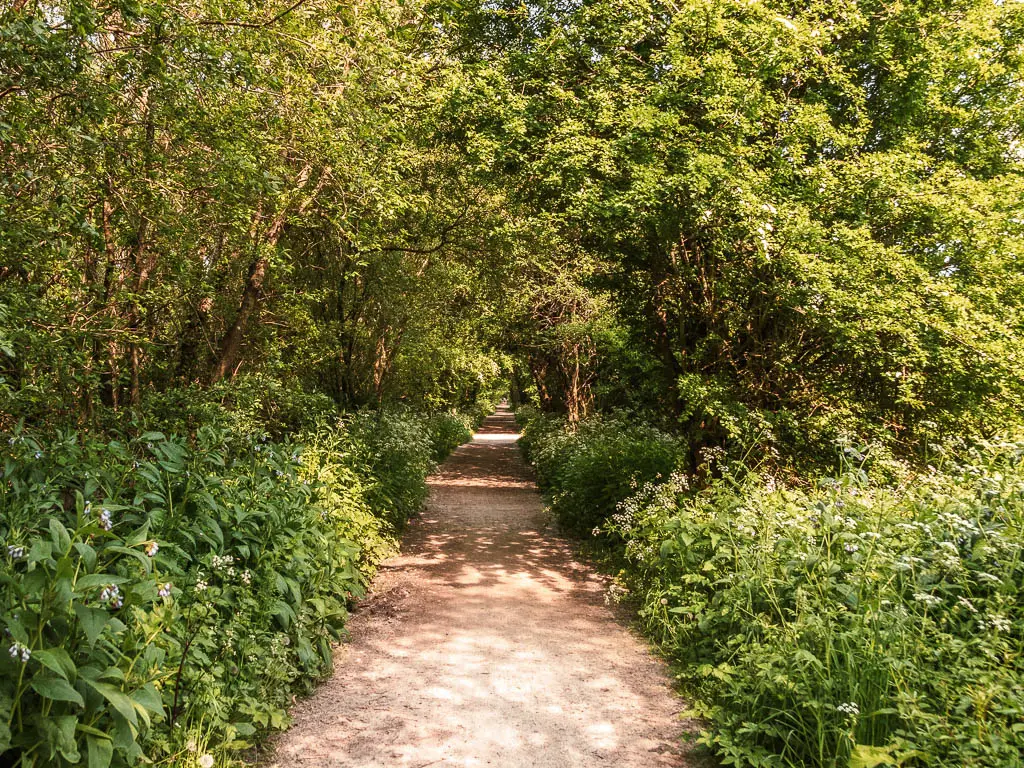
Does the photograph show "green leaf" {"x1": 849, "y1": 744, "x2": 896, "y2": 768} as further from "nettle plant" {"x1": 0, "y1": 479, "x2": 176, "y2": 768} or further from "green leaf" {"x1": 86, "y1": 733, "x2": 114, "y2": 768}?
"green leaf" {"x1": 86, "y1": 733, "x2": 114, "y2": 768}

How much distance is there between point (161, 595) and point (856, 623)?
11.6 feet

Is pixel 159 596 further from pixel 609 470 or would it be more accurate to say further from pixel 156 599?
pixel 609 470

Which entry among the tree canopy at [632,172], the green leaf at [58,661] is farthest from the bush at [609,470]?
the green leaf at [58,661]

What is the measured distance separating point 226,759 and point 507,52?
901 cm

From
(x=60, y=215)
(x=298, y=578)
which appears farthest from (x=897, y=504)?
(x=60, y=215)

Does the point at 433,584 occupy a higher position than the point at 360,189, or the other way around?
the point at 360,189

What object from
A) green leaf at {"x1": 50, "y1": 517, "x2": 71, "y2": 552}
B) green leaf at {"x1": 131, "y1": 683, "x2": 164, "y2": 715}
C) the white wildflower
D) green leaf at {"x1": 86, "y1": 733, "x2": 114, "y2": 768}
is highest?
green leaf at {"x1": 50, "y1": 517, "x2": 71, "y2": 552}

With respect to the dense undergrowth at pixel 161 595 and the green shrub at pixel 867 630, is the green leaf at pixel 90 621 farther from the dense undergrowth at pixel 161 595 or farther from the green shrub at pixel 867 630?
the green shrub at pixel 867 630

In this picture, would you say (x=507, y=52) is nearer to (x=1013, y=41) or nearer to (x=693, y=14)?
(x=693, y=14)

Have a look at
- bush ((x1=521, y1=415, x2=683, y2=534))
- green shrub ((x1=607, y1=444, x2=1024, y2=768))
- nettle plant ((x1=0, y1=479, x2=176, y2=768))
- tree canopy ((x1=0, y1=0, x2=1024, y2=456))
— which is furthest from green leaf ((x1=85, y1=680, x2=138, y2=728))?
bush ((x1=521, y1=415, x2=683, y2=534))

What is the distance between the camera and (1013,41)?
9352 millimetres

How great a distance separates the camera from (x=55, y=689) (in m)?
2.46

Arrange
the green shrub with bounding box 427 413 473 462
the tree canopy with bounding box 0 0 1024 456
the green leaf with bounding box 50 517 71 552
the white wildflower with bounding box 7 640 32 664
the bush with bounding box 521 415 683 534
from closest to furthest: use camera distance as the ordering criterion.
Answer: the white wildflower with bounding box 7 640 32 664
the green leaf with bounding box 50 517 71 552
the tree canopy with bounding box 0 0 1024 456
the bush with bounding box 521 415 683 534
the green shrub with bounding box 427 413 473 462

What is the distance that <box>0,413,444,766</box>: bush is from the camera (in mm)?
2584
